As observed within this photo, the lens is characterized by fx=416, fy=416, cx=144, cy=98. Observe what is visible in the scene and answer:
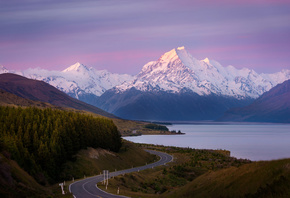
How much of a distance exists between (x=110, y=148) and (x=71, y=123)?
57.1ft

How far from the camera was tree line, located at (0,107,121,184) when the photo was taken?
69750 millimetres

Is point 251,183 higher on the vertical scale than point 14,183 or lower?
higher

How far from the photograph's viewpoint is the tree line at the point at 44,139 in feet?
229

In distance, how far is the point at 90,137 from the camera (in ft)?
334

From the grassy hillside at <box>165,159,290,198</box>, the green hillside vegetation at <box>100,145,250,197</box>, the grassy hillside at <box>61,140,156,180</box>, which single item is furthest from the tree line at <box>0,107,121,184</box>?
the grassy hillside at <box>165,159,290,198</box>

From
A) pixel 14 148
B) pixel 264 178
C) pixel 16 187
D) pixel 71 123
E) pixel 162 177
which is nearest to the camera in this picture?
pixel 264 178

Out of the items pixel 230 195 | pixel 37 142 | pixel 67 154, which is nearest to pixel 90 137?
pixel 67 154

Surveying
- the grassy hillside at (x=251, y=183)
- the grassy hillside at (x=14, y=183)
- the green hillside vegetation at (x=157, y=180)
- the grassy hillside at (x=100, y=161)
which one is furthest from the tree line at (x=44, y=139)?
the grassy hillside at (x=251, y=183)

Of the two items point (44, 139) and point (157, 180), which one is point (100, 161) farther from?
point (157, 180)

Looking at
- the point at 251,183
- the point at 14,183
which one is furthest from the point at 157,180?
the point at 251,183

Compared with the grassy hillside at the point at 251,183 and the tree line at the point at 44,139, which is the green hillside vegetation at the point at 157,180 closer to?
the grassy hillside at the point at 251,183

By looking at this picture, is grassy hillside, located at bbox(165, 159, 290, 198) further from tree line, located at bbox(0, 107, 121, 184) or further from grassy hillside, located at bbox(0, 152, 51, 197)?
tree line, located at bbox(0, 107, 121, 184)

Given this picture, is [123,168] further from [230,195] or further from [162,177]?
[230,195]

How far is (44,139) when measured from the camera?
81.1m
